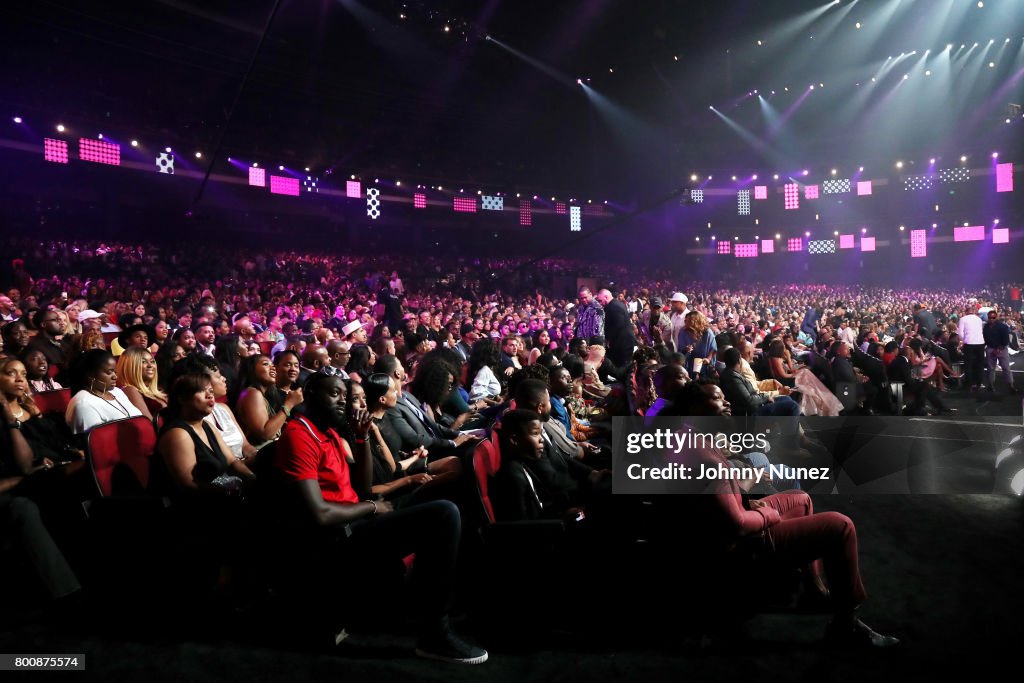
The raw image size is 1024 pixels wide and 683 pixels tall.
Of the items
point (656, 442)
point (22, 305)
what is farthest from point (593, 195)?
point (656, 442)

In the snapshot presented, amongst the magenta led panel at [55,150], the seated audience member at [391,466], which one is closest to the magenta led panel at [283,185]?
the magenta led panel at [55,150]

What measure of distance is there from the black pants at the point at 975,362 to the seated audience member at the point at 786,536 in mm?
10570

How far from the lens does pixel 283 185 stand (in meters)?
18.4

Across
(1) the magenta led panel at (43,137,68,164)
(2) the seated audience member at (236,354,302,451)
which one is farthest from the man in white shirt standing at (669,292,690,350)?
(1) the magenta led panel at (43,137,68,164)

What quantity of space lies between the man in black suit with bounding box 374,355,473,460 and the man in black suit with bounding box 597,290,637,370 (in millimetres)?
3324

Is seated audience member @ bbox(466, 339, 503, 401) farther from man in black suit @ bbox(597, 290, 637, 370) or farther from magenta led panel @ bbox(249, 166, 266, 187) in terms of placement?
Answer: magenta led panel @ bbox(249, 166, 266, 187)

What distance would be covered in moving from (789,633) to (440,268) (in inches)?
808

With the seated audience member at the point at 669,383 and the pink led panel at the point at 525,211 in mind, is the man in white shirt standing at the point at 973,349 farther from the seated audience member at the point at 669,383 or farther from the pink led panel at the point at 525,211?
the pink led panel at the point at 525,211

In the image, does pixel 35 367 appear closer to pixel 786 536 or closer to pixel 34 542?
pixel 34 542

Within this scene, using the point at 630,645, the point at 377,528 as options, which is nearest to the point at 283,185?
the point at 377,528

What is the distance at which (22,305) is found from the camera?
397 inches

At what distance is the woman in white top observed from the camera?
3549 millimetres

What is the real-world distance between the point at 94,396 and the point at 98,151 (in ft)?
47.6

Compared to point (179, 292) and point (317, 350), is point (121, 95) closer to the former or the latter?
point (179, 292)
